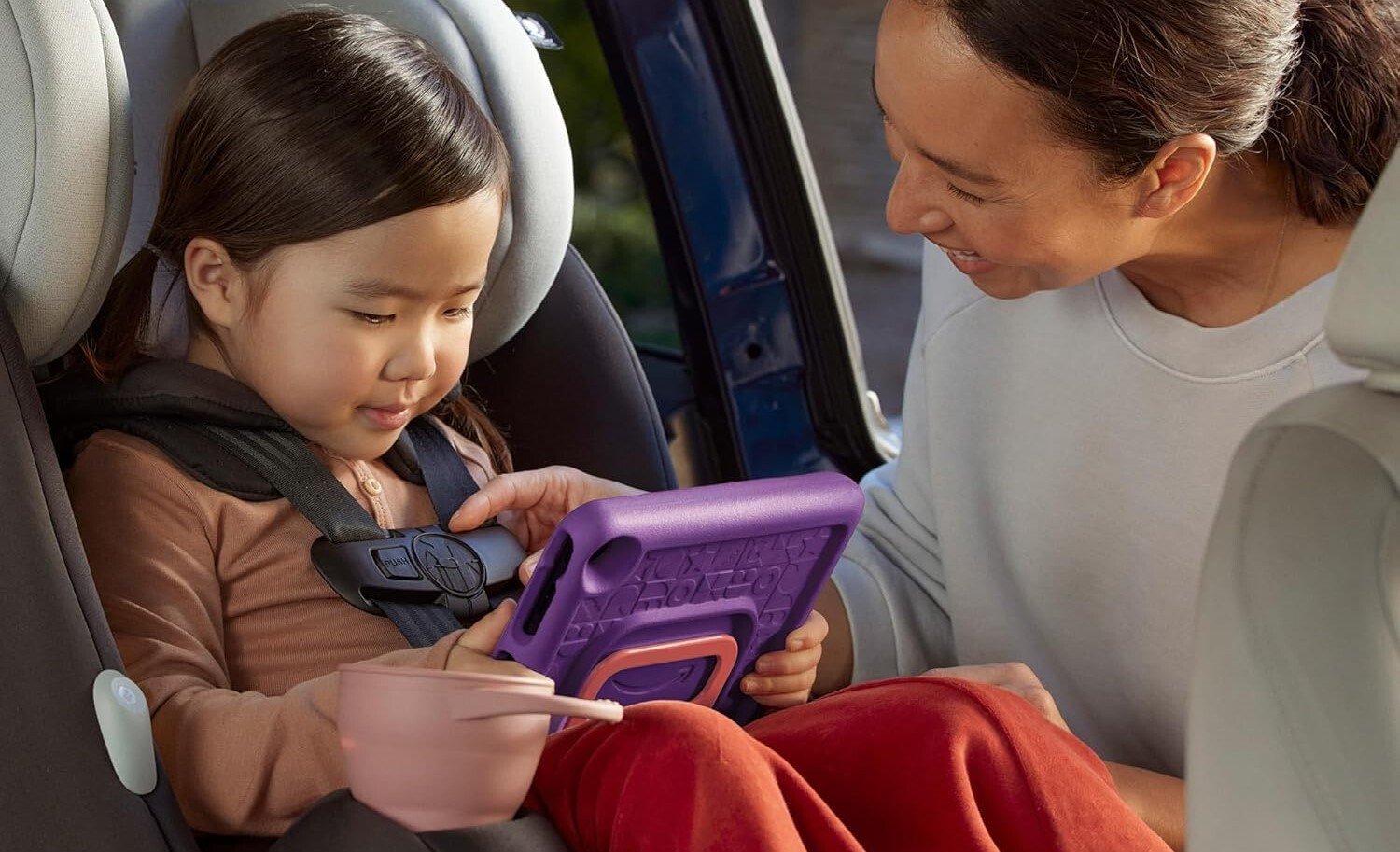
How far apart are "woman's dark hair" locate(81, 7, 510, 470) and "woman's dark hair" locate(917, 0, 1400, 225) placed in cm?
40

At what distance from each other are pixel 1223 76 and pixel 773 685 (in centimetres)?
57

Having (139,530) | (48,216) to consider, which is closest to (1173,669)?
(139,530)

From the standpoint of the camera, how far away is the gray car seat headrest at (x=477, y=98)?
4.29 ft

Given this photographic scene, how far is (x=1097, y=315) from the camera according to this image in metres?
1.36

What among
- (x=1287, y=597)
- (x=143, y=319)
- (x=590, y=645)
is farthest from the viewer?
(x=143, y=319)

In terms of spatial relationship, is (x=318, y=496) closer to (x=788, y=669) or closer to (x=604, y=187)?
(x=788, y=669)

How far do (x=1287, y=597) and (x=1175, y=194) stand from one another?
1.63 ft

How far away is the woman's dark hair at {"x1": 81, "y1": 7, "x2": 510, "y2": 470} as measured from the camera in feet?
3.86

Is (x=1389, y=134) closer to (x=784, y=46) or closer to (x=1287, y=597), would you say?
(x=1287, y=597)

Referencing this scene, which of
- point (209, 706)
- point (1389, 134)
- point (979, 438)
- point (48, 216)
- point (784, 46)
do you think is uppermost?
point (48, 216)

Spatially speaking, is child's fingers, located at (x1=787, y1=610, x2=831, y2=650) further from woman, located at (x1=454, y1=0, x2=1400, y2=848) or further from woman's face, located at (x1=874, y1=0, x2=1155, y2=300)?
woman's face, located at (x1=874, y1=0, x2=1155, y2=300)

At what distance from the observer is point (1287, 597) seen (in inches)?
28.6

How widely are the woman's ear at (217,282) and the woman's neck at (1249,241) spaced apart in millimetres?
723

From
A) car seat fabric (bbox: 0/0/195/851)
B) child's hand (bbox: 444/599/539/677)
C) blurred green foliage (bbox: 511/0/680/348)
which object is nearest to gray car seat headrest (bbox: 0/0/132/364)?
car seat fabric (bbox: 0/0/195/851)
